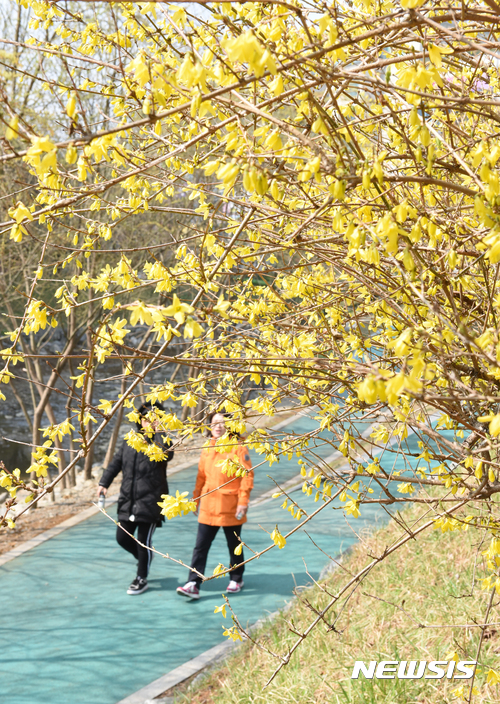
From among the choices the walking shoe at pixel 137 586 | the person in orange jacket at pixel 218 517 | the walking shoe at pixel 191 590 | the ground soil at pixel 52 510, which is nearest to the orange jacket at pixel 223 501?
the person in orange jacket at pixel 218 517

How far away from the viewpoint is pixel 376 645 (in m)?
4.68

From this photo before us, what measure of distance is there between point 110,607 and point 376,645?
262 cm

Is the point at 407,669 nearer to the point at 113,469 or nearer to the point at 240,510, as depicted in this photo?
the point at 240,510

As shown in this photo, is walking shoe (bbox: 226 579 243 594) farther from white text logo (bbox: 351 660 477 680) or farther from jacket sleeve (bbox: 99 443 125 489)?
white text logo (bbox: 351 660 477 680)

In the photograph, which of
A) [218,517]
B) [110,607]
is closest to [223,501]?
[218,517]

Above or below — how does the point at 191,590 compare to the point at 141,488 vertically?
below

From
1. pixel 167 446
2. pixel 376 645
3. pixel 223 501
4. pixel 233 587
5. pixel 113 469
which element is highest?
pixel 167 446

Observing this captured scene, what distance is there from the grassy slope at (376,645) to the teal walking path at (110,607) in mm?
497

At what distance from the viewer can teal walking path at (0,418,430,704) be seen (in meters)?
4.95

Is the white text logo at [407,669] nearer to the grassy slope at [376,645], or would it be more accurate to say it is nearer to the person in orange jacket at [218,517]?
the grassy slope at [376,645]

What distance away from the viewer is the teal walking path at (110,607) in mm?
4953

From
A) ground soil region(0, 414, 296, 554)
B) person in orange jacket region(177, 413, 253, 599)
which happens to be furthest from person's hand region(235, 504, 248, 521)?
ground soil region(0, 414, 296, 554)

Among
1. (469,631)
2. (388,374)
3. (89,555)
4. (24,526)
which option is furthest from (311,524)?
(388,374)

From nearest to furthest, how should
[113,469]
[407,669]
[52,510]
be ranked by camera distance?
[407,669]
[113,469]
[52,510]
